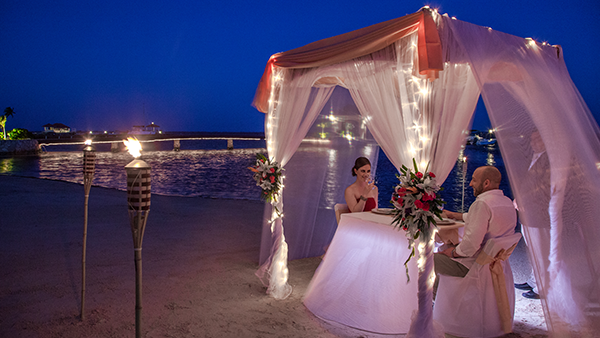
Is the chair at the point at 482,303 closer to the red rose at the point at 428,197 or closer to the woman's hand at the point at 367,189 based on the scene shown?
the red rose at the point at 428,197

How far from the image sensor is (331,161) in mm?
5461

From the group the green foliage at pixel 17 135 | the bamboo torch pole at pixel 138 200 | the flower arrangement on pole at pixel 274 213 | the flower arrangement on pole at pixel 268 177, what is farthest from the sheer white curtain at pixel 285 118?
the green foliage at pixel 17 135

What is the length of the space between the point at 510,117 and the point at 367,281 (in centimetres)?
184

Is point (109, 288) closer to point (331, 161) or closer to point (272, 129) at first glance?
point (272, 129)

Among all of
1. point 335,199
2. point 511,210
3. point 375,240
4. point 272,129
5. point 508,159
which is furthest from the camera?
point 335,199

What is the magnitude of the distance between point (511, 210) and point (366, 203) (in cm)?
198

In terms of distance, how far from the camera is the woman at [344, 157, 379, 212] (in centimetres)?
496

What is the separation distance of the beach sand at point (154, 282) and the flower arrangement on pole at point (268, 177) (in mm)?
1087

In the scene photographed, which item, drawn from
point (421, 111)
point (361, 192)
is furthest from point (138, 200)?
point (361, 192)

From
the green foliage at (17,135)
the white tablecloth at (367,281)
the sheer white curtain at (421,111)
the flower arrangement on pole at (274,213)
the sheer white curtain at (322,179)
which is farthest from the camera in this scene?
the green foliage at (17,135)

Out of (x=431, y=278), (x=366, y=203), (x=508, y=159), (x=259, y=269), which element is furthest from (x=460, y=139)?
(x=259, y=269)

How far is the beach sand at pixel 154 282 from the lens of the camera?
139 inches

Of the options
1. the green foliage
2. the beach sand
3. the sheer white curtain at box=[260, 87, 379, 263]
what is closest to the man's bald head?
the beach sand

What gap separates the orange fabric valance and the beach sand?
2.30 m
